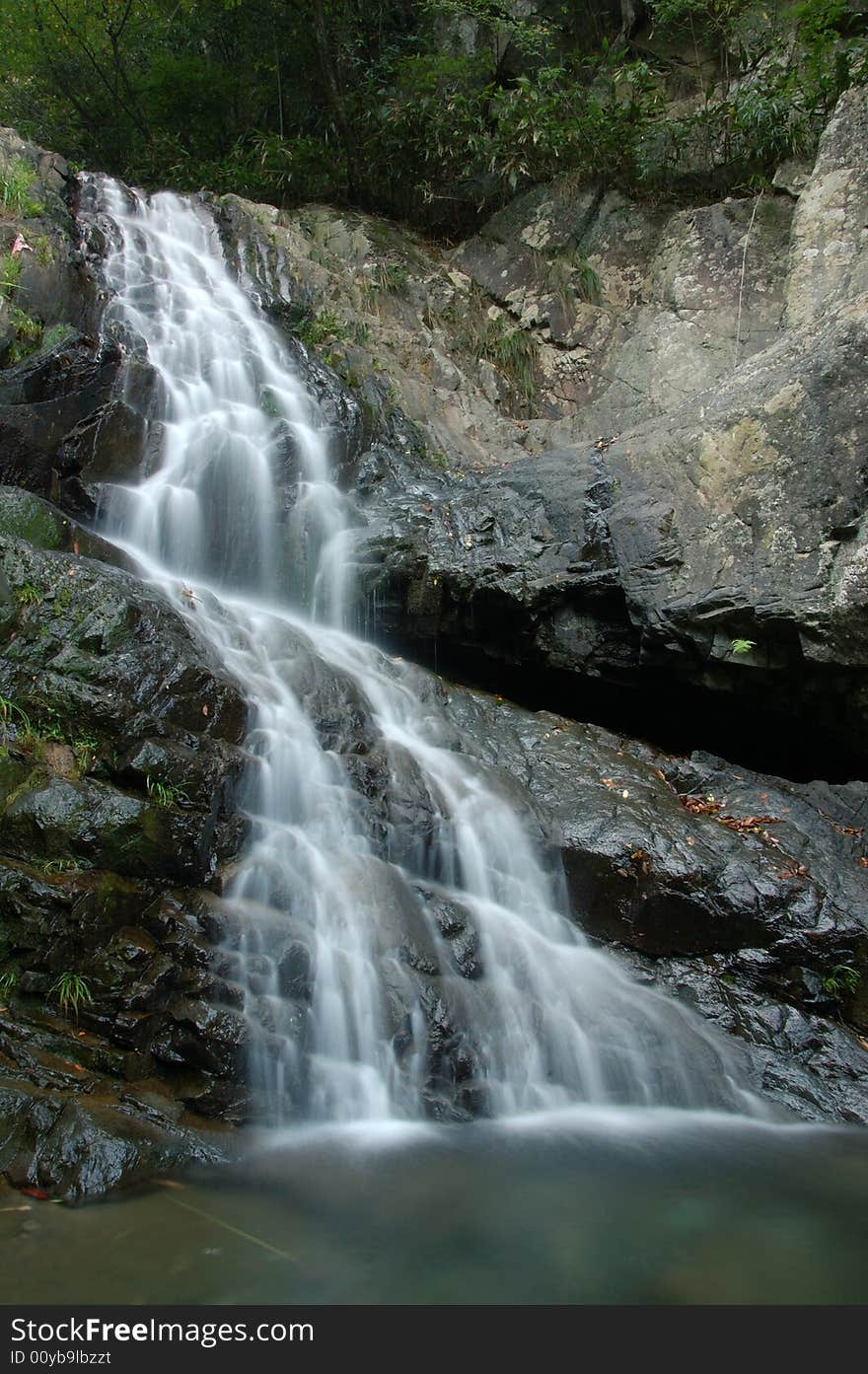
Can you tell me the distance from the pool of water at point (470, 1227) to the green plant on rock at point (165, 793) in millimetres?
1873

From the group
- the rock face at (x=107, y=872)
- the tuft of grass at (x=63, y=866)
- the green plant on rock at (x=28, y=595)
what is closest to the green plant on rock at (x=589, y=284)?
the rock face at (x=107, y=872)

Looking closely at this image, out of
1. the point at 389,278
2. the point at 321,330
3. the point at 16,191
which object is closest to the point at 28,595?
the point at 16,191

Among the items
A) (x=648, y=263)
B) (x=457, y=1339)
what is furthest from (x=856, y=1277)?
(x=648, y=263)

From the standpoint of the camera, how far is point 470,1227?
141 inches

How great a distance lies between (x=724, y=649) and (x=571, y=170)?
32.7ft

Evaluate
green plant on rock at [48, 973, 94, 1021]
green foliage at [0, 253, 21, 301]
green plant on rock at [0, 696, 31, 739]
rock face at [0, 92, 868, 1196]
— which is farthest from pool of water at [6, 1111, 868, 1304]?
green foliage at [0, 253, 21, 301]

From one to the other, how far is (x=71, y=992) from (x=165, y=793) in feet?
3.86

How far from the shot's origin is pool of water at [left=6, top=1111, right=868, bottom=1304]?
305 cm

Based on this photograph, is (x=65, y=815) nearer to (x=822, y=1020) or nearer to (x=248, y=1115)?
(x=248, y=1115)

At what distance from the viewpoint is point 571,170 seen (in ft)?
44.0

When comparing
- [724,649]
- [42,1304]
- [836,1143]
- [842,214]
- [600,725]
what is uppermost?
[842,214]

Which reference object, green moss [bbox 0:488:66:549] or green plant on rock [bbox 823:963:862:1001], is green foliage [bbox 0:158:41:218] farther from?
green plant on rock [bbox 823:963:862:1001]

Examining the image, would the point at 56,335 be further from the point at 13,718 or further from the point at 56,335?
the point at 13,718

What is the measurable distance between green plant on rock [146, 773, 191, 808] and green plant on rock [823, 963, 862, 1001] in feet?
15.0
